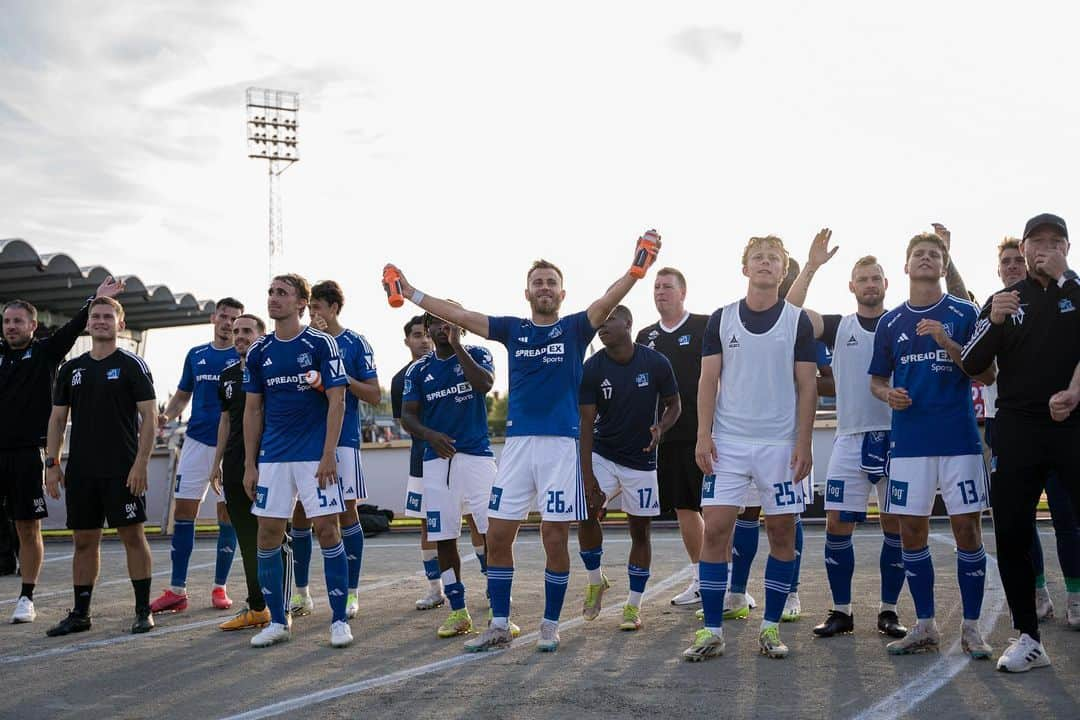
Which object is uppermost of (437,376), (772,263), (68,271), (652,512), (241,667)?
(68,271)

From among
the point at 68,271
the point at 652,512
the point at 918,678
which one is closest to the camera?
the point at 918,678

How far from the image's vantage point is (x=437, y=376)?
8164mm

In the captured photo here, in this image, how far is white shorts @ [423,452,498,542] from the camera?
787 centimetres

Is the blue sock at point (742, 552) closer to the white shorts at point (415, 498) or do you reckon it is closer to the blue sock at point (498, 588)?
the blue sock at point (498, 588)

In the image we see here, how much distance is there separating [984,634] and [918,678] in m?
1.46

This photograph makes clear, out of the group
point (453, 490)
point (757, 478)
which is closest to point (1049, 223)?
point (757, 478)

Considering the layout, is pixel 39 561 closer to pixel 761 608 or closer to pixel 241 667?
pixel 241 667

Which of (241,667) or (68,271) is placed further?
(68,271)

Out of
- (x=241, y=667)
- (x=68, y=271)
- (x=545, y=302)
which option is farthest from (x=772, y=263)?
(x=68, y=271)

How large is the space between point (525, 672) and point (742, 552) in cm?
244

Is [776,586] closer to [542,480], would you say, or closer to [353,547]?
[542,480]

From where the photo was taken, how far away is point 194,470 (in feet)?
31.0

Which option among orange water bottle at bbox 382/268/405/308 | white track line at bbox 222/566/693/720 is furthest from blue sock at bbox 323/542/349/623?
orange water bottle at bbox 382/268/405/308

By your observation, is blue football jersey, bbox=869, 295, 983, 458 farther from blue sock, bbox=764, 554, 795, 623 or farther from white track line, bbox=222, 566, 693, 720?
white track line, bbox=222, 566, 693, 720
